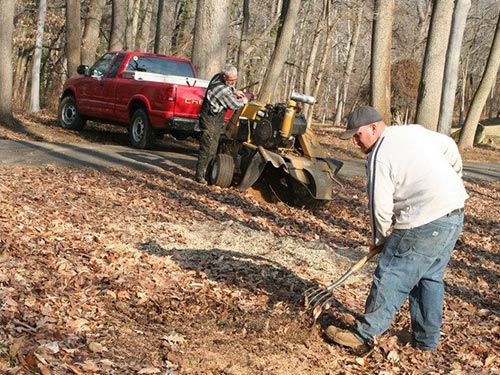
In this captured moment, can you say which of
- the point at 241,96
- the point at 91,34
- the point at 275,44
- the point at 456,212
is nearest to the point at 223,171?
the point at 241,96

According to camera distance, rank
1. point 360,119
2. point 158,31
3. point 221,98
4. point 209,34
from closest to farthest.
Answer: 1. point 360,119
2. point 221,98
3. point 209,34
4. point 158,31

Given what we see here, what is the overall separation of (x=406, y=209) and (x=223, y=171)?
6329 mm

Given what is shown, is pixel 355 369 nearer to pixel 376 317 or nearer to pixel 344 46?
pixel 376 317

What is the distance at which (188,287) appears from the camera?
21.7 feet

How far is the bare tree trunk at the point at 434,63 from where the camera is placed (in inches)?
647

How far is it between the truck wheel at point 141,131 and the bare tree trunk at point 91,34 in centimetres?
844

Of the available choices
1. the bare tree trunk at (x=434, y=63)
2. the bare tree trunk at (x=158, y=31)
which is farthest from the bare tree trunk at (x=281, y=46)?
the bare tree trunk at (x=158, y=31)

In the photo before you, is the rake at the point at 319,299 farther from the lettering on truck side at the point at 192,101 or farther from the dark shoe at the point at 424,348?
the lettering on truck side at the point at 192,101

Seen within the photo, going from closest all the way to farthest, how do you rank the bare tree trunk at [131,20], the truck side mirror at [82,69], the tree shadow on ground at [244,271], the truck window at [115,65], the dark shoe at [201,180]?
the tree shadow on ground at [244,271] < the dark shoe at [201,180] < the truck window at [115,65] < the truck side mirror at [82,69] < the bare tree trunk at [131,20]

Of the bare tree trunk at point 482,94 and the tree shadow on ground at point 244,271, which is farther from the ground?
the bare tree trunk at point 482,94

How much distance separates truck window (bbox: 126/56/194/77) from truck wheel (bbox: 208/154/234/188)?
502cm

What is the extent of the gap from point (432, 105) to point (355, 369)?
12529mm

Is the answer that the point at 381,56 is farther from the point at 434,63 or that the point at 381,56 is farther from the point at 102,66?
the point at 102,66

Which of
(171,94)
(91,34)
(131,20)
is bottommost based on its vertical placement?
(171,94)
